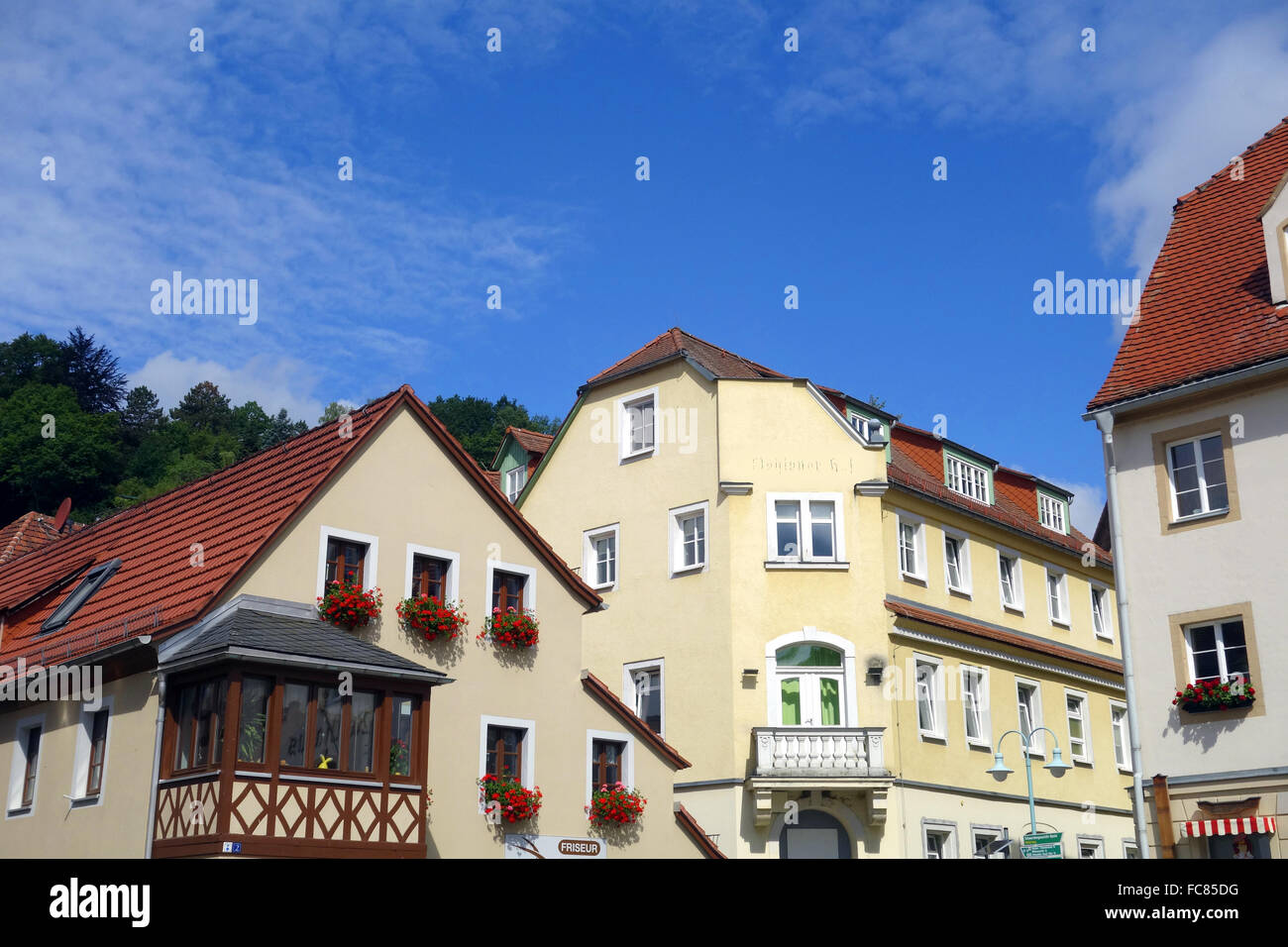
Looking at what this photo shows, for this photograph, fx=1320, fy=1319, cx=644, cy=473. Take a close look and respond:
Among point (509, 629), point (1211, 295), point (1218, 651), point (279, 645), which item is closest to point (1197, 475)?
point (1218, 651)

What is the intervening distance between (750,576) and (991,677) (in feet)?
26.5

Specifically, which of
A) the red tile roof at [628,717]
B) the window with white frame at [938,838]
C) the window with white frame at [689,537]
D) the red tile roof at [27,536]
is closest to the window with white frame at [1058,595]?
the window with white frame at [938,838]

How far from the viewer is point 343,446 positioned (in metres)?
24.0

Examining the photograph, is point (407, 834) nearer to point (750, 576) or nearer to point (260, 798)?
point (260, 798)

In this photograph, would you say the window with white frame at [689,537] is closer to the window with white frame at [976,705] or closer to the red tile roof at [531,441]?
the red tile roof at [531,441]

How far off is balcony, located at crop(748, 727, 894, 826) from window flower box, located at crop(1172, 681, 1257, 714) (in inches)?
356

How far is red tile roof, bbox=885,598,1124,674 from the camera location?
32.8 meters

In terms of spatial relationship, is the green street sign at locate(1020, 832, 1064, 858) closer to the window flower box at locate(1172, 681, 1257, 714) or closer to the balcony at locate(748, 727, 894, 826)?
the window flower box at locate(1172, 681, 1257, 714)

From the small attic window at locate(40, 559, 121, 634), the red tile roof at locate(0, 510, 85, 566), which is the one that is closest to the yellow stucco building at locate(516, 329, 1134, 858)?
the small attic window at locate(40, 559, 121, 634)

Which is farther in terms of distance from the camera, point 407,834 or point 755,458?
point 755,458

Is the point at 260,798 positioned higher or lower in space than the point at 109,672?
lower

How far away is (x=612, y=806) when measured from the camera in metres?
25.9

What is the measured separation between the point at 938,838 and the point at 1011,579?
9.05 meters
